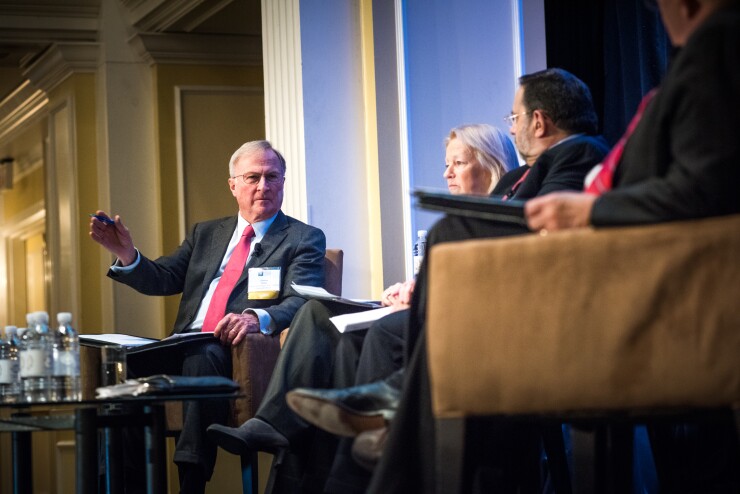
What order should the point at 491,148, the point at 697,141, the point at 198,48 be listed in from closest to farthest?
the point at 697,141 < the point at 491,148 < the point at 198,48

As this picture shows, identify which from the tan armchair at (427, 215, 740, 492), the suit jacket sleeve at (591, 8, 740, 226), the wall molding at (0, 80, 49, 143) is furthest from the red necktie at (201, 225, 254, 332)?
the wall molding at (0, 80, 49, 143)

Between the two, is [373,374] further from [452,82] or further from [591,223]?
[452,82]

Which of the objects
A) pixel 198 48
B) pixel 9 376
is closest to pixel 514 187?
pixel 9 376

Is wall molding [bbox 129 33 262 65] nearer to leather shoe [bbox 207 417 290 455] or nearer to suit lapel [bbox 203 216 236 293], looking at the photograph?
suit lapel [bbox 203 216 236 293]

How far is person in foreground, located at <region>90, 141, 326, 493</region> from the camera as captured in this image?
146 inches

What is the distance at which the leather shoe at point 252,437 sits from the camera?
310 centimetres

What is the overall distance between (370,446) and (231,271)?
2.09 metres

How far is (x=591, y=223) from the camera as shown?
76.2 inches

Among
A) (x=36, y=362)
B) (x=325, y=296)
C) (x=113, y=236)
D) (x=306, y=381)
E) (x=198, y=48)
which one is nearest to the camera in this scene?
(x=36, y=362)

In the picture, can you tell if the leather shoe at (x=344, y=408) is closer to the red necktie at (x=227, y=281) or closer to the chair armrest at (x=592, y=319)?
the chair armrest at (x=592, y=319)

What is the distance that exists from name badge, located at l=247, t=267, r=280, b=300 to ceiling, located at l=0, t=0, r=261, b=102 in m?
2.97

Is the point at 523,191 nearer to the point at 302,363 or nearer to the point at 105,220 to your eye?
the point at 302,363

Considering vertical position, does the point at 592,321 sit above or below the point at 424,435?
above

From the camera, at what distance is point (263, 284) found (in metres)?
4.06
